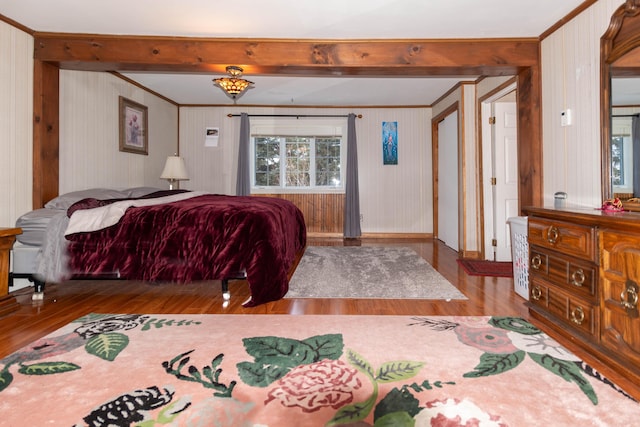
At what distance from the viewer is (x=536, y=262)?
7.54ft

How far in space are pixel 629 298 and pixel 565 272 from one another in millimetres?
430

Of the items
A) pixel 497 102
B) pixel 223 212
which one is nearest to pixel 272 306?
pixel 223 212

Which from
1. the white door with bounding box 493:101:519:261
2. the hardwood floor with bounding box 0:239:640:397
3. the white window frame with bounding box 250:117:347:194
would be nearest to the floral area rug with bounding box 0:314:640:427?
the hardwood floor with bounding box 0:239:640:397

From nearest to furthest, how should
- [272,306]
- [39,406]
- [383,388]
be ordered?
[39,406]
[383,388]
[272,306]

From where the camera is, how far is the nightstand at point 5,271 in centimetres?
242

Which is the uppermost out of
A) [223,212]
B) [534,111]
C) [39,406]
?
[534,111]

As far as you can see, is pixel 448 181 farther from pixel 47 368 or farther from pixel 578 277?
pixel 47 368

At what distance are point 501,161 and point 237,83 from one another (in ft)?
10.4

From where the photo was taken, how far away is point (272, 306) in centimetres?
261

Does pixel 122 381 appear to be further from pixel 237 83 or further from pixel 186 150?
pixel 186 150

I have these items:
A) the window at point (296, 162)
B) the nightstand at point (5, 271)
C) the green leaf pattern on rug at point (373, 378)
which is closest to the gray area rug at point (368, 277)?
the green leaf pattern on rug at point (373, 378)

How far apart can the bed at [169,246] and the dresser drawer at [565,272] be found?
171cm

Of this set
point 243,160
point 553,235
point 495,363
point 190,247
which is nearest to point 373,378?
point 495,363

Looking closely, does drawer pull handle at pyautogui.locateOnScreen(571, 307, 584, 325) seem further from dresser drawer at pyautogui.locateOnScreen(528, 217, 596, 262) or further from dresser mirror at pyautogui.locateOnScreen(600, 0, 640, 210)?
dresser mirror at pyautogui.locateOnScreen(600, 0, 640, 210)
